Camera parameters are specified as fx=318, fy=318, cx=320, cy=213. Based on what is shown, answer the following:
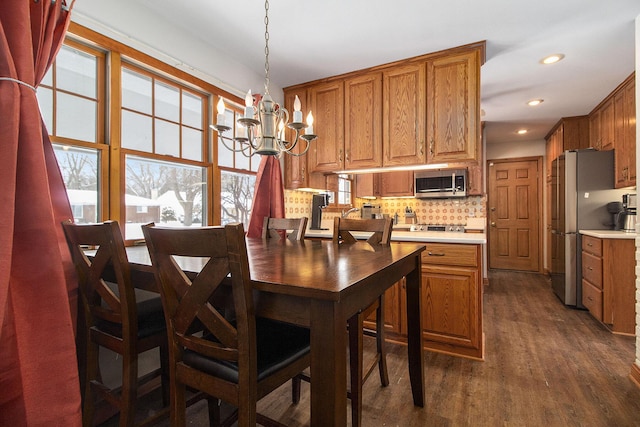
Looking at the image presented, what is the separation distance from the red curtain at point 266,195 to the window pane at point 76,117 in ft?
4.17

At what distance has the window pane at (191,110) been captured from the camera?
2469mm

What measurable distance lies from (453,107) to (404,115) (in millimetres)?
413

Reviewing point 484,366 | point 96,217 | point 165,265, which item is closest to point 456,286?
point 484,366

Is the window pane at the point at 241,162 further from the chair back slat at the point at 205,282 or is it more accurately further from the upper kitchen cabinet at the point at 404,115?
the chair back slat at the point at 205,282

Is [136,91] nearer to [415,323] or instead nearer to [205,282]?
[205,282]

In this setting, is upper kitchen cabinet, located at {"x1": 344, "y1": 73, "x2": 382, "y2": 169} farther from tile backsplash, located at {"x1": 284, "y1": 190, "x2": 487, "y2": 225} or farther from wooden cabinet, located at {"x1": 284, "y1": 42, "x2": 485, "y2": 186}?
tile backsplash, located at {"x1": 284, "y1": 190, "x2": 487, "y2": 225}

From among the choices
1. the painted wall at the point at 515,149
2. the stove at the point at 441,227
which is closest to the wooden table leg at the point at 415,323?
the stove at the point at 441,227

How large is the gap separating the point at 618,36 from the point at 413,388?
299 cm

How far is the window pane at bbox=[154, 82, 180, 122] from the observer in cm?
228

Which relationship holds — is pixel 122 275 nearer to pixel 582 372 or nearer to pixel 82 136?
pixel 82 136

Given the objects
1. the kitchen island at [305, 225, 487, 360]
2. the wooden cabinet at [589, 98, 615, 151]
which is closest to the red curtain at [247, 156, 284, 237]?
the kitchen island at [305, 225, 487, 360]

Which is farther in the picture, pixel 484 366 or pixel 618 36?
pixel 618 36

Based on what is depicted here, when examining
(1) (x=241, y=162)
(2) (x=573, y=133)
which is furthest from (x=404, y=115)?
(2) (x=573, y=133)

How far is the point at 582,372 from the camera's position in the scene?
214 centimetres
